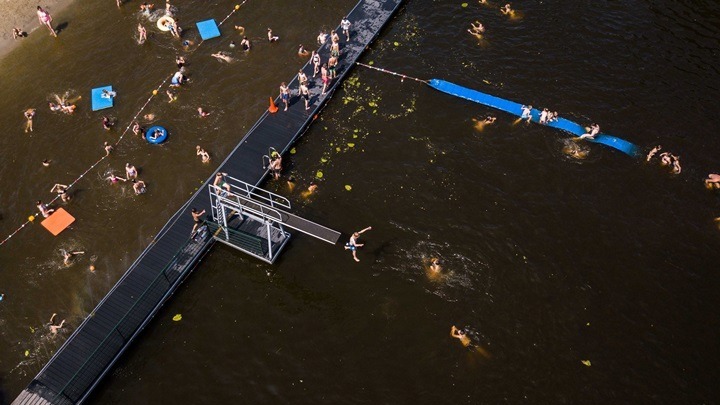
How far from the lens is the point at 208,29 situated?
129 ft

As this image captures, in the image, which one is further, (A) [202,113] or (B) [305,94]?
(B) [305,94]

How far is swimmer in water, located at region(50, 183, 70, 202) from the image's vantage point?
30.8 meters

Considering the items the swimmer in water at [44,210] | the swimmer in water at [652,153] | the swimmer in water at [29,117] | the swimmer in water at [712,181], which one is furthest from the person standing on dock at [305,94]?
the swimmer in water at [712,181]

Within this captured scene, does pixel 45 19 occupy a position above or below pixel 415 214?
above

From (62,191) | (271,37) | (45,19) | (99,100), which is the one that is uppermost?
(45,19)

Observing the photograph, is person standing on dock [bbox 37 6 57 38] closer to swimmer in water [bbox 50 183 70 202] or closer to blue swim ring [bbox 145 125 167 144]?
blue swim ring [bbox 145 125 167 144]

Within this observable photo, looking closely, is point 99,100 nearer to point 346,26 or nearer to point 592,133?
point 346,26

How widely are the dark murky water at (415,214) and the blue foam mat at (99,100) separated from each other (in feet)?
2.02

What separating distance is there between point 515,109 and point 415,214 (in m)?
10.4

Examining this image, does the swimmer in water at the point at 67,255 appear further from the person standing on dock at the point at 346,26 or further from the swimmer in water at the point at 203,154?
the person standing on dock at the point at 346,26

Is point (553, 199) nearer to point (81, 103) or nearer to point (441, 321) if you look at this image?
point (441, 321)

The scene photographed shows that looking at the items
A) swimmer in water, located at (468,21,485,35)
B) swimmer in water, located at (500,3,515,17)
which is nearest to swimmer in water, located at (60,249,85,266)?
swimmer in water, located at (468,21,485,35)

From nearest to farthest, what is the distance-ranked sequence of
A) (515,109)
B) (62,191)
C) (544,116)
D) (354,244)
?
(354,244)
(62,191)
(544,116)
(515,109)

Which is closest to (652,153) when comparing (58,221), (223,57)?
(223,57)
